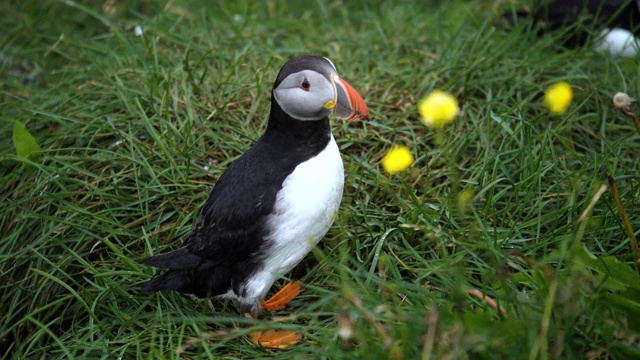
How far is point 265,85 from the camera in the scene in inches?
155

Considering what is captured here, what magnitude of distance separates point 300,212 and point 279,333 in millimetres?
491

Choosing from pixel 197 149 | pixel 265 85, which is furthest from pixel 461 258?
pixel 265 85

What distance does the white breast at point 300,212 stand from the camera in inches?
104

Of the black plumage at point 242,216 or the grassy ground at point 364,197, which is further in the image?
the black plumage at point 242,216

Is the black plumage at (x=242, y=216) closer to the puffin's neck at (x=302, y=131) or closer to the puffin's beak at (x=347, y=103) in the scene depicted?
the puffin's neck at (x=302, y=131)

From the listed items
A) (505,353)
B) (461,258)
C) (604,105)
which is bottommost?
(604,105)

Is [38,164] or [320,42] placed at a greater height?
[38,164]

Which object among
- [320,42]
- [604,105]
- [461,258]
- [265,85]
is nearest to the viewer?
[461,258]

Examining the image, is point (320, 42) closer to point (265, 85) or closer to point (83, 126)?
point (265, 85)

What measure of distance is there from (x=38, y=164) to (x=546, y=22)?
2904mm

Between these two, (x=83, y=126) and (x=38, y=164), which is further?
(x=83, y=126)

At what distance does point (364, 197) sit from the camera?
3240mm

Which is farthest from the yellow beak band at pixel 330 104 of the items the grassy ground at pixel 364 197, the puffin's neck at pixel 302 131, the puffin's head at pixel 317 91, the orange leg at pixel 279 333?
the orange leg at pixel 279 333

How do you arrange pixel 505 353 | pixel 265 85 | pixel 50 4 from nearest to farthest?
pixel 505 353, pixel 265 85, pixel 50 4
